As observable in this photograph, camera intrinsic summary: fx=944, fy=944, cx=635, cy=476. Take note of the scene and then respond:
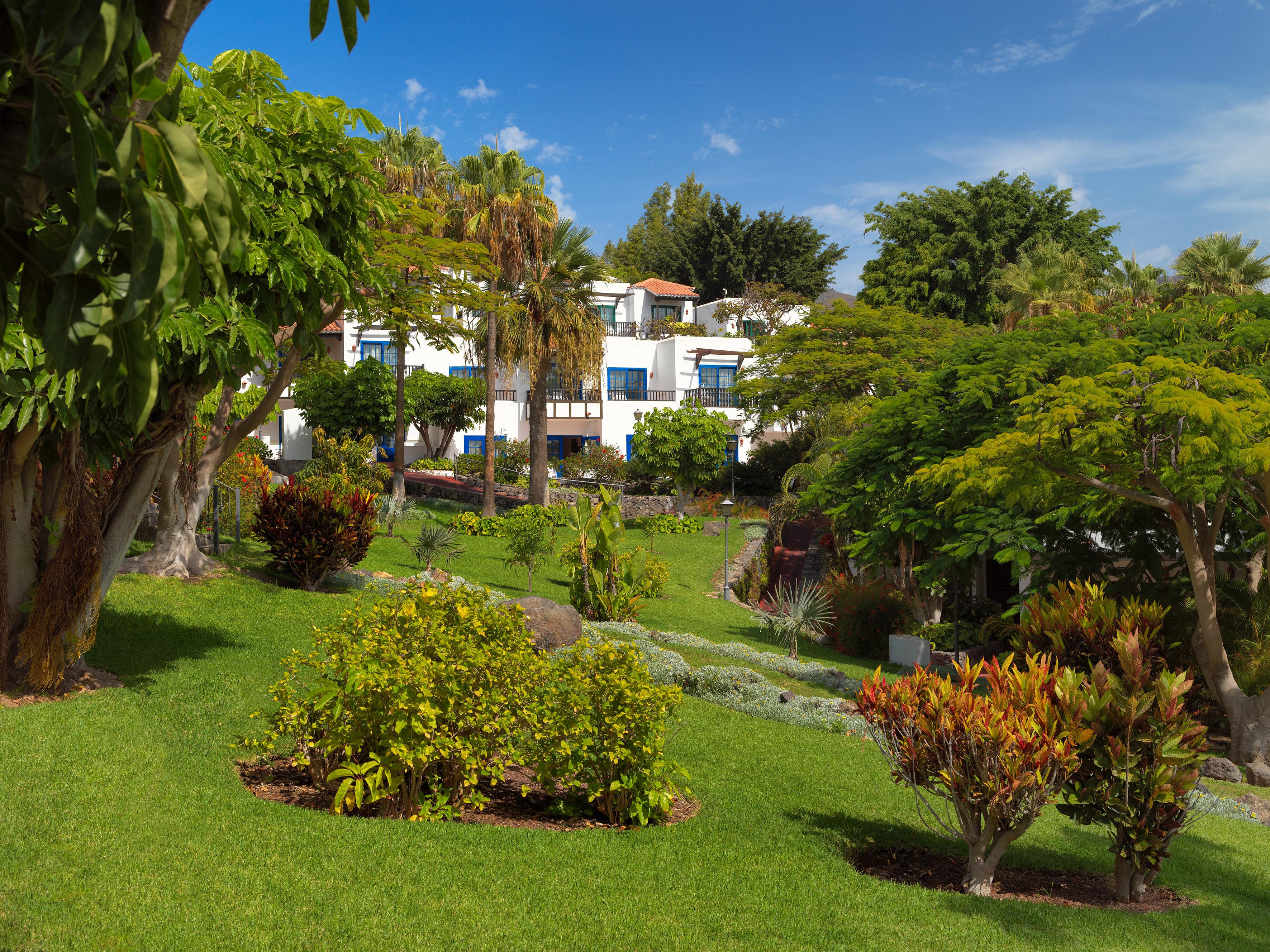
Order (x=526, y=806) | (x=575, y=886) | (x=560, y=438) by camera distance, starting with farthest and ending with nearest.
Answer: (x=560, y=438), (x=526, y=806), (x=575, y=886)

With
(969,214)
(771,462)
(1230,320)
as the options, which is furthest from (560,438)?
(1230,320)

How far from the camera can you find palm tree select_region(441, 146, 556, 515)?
1101 inches

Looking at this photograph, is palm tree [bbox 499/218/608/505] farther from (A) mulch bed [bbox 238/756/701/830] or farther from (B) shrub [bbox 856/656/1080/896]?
(B) shrub [bbox 856/656/1080/896]

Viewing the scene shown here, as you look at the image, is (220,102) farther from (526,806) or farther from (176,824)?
(526,806)

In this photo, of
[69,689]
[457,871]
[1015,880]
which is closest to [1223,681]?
[1015,880]

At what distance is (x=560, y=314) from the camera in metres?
30.5

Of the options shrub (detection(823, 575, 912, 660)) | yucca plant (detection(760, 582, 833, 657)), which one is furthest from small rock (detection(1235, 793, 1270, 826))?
shrub (detection(823, 575, 912, 660))

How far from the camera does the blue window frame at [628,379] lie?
159 feet

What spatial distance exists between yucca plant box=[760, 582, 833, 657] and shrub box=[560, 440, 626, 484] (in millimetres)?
17923

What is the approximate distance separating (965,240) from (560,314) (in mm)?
27836

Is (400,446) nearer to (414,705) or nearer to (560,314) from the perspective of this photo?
(560,314)

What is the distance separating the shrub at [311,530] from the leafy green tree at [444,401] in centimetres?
2521

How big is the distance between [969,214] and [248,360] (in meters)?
48.9

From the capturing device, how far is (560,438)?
1858 inches
